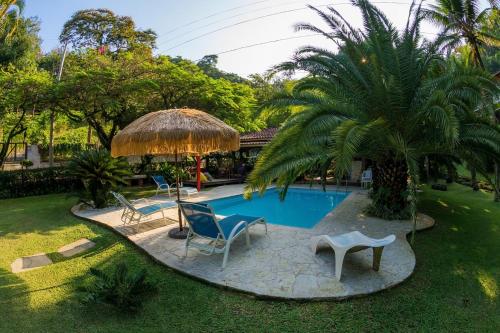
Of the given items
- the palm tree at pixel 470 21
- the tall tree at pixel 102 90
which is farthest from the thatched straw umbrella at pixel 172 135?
the palm tree at pixel 470 21

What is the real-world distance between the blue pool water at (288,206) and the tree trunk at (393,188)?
2.25 m

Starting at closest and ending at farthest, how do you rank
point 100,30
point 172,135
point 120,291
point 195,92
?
point 120,291
point 172,135
point 195,92
point 100,30

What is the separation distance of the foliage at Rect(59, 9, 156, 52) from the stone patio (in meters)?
32.0

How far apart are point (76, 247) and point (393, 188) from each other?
8.12 meters

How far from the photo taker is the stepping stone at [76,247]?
6.43 m

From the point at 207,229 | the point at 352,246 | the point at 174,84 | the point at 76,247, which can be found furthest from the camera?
the point at 174,84

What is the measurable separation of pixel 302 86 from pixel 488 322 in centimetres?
687

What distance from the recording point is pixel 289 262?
5.42 m

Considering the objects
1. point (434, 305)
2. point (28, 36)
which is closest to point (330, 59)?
point (434, 305)

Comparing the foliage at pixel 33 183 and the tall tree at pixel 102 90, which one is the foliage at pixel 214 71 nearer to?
the tall tree at pixel 102 90

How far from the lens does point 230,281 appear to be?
4.79 meters

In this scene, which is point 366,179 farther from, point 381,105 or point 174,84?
point 174,84

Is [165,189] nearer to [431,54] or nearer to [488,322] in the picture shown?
[431,54]

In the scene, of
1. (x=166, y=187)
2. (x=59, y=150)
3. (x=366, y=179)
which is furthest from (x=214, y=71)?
(x=366, y=179)
